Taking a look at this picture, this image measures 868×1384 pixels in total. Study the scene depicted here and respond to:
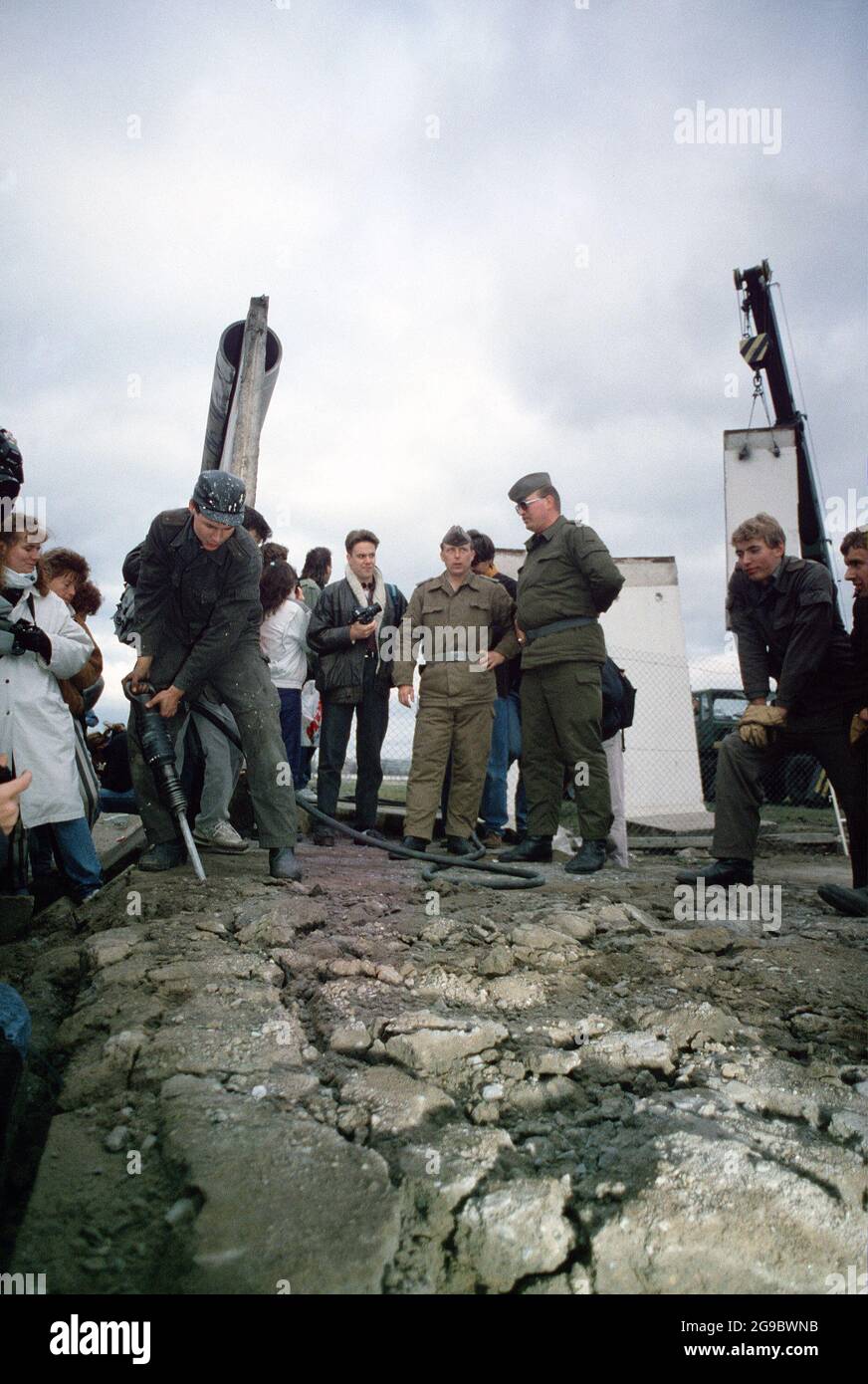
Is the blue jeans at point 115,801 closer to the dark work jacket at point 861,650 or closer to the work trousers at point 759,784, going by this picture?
the work trousers at point 759,784

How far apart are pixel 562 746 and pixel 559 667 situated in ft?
1.37

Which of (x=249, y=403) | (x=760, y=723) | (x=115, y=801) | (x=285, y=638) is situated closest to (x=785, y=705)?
Answer: (x=760, y=723)

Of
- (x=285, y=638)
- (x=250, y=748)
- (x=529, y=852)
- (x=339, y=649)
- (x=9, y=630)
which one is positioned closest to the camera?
(x=9, y=630)

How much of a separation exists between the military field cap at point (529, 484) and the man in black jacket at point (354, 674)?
1038 millimetres

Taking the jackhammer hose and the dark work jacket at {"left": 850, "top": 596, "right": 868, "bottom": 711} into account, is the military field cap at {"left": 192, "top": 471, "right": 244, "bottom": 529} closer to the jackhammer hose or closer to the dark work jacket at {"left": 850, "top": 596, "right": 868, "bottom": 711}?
the jackhammer hose

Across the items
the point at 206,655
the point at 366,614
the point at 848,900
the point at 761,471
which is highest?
the point at 761,471

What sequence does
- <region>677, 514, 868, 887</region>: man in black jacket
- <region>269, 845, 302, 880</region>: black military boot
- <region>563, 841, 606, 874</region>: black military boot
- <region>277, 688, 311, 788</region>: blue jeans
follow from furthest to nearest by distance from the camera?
<region>277, 688, 311, 788</region>: blue jeans, <region>563, 841, 606, 874</region>: black military boot, <region>677, 514, 868, 887</region>: man in black jacket, <region>269, 845, 302, 880</region>: black military boot

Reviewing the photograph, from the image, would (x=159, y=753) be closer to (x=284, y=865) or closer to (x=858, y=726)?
(x=284, y=865)

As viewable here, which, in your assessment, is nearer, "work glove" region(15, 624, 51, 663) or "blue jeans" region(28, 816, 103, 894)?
"work glove" region(15, 624, 51, 663)

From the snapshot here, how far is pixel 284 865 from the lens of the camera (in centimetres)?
375

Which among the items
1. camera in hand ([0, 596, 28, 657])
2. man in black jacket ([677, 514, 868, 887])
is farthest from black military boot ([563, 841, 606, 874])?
camera in hand ([0, 596, 28, 657])

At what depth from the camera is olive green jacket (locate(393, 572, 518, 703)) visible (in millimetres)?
4996

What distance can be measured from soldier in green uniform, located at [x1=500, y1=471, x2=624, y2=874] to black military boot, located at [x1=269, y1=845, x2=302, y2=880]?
147cm

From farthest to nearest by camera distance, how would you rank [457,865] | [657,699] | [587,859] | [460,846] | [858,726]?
[657,699]
[460,846]
[587,859]
[457,865]
[858,726]
